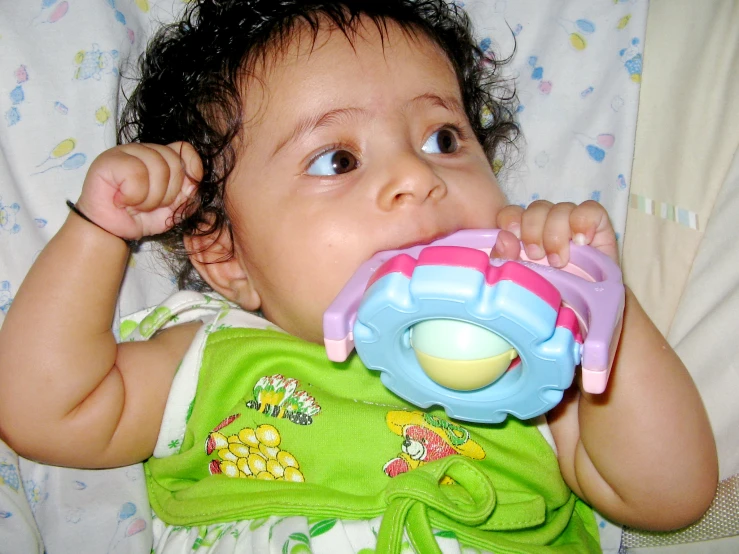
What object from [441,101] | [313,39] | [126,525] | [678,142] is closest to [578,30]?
[678,142]

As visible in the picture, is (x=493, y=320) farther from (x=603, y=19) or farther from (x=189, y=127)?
(x=603, y=19)

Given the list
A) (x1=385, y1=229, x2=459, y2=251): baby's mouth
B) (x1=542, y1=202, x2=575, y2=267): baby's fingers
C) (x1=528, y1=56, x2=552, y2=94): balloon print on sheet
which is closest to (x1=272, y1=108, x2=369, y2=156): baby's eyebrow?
(x1=385, y1=229, x2=459, y2=251): baby's mouth

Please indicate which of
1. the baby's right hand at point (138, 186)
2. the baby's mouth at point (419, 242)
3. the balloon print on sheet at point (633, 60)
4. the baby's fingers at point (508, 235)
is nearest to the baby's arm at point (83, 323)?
the baby's right hand at point (138, 186)

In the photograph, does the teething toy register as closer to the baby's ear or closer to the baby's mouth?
the baby's mouth

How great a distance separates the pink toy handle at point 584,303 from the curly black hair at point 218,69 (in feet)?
1.45

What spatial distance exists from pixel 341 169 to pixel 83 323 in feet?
1.71

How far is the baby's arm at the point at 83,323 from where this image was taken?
51.6 inches

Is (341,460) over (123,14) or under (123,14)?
under

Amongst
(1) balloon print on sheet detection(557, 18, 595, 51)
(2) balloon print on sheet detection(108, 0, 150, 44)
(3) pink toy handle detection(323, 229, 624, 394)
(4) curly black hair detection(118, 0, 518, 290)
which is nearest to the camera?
(3) pink toy handle detection(323, 229, 624, 394)

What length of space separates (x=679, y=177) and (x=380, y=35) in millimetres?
676

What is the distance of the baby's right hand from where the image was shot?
128 centimetres

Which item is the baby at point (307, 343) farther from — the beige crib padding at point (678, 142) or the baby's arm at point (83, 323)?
the beige crib padding at point (678, 142)

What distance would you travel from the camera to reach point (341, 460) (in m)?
1.34

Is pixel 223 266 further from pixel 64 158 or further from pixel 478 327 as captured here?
pixel 478 327
